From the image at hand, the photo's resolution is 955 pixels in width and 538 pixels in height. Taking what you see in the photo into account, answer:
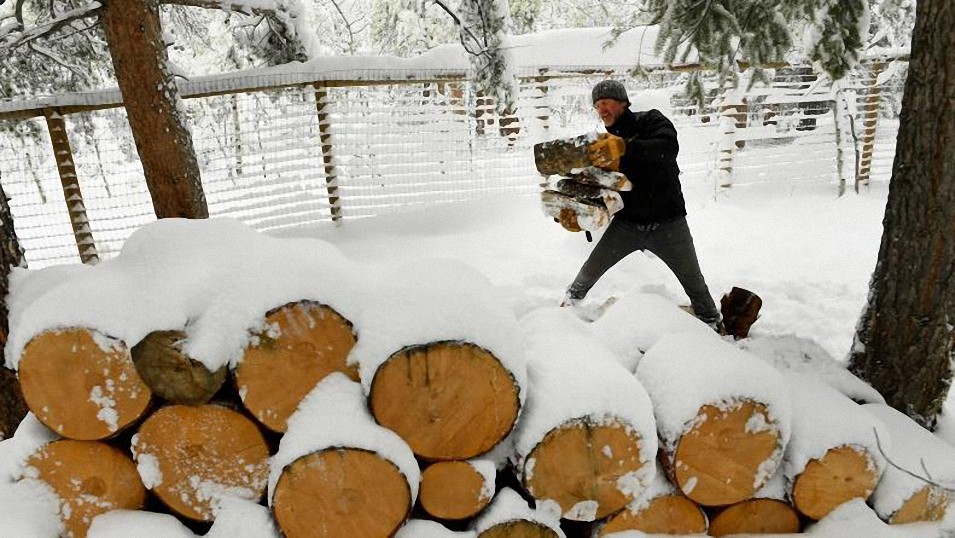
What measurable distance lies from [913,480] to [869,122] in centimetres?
869

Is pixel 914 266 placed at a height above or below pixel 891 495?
above

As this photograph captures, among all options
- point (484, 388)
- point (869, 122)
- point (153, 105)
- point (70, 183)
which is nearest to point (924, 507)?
point (484, 388)

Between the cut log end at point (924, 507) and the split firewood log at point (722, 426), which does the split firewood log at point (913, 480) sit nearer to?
the cut log end at point (924, 507)

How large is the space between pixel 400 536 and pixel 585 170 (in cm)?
218

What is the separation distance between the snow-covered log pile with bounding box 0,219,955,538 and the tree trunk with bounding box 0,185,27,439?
2.36ft

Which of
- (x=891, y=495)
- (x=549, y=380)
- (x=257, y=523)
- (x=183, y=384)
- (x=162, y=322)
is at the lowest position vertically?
(x=891, y=495)

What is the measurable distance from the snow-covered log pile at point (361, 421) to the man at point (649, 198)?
1.50m

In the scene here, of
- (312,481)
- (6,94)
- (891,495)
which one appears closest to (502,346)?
(312,481)

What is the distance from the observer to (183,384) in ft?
5.39

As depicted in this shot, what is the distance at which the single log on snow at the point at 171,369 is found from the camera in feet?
5.34

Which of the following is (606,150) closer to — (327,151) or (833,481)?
(833,481)

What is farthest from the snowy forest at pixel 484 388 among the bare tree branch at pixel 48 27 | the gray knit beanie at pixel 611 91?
the bare tree branch at pixel 48 27

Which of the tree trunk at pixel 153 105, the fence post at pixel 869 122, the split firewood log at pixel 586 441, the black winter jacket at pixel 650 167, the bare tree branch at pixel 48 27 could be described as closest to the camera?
the split firewood log at pixel 586 441

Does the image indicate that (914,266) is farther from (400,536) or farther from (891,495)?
(400,536)
